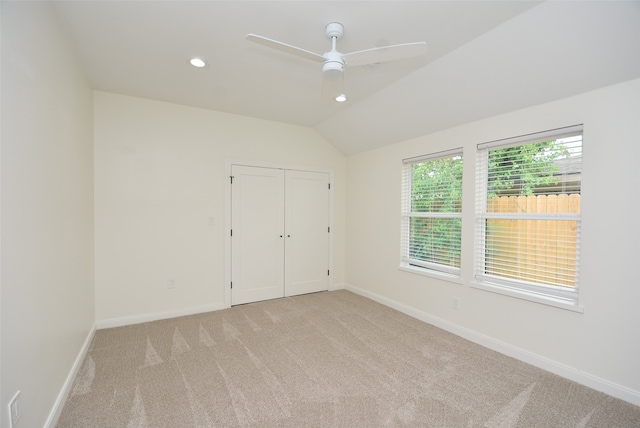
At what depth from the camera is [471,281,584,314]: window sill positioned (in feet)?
7.38

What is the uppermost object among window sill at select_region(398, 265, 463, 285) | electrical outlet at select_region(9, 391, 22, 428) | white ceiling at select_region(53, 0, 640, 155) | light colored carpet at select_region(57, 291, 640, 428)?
white ceiling at select_region(53, 0, 640, 155)

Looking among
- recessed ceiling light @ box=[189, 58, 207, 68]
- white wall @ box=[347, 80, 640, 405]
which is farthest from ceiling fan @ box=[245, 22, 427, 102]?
white wall @ box=[347, 80, 640, 405]

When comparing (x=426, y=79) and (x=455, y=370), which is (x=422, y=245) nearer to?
(x=455, y=370)

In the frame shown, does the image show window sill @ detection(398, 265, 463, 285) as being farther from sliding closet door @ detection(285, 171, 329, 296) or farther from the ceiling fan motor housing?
the ceiling fan motor housing

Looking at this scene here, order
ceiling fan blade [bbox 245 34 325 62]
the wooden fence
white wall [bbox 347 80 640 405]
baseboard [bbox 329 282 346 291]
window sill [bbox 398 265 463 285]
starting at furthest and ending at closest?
baseboard [bbox 329 282 346 291]
window sill [bbox 398 265 463 285]
the wooden fence
white wall [bbox 347 80 640 405]
ceiling fan blade [bbox 245 34 325 62]

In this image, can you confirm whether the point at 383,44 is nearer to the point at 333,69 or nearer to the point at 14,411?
the point at 333,69

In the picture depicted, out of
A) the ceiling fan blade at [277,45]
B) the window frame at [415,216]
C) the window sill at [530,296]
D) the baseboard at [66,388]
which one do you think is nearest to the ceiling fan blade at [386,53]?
the ceiling fan blade at [277,45]

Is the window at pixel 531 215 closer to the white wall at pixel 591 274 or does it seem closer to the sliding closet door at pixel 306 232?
the white wall at pixel 591 274

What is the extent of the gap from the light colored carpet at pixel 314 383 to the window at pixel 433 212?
84 cm

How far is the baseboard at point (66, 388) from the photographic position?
5.64ft

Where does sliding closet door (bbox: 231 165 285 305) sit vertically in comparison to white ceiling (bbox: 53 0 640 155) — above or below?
below

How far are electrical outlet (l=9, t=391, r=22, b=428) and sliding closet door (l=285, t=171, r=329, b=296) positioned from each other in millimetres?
3140

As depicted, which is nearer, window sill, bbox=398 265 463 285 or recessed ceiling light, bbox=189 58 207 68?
recessed ceiling light, bbox=189 58 207 68

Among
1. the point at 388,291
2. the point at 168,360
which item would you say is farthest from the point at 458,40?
the point at 168,360
